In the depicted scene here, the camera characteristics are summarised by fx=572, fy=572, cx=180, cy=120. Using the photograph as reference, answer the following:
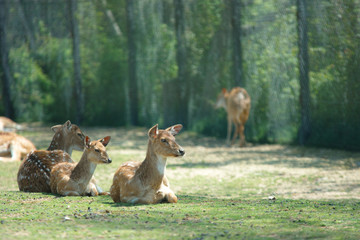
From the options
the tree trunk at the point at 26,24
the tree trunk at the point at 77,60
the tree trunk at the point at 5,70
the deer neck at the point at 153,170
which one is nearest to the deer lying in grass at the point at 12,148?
the deer neck at the point at 153,170

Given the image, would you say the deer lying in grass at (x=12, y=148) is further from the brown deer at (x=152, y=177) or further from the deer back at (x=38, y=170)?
the brown deer at (x=152, y=177)

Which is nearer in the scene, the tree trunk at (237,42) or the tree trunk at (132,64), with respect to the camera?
the tree trunk at (237,42)

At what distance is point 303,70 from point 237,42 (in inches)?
97.7

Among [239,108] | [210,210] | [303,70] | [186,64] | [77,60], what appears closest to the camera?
[210,210]

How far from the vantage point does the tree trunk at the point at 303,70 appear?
46.5ft

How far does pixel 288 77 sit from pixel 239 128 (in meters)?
1.85

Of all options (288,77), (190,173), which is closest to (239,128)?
(288,77)

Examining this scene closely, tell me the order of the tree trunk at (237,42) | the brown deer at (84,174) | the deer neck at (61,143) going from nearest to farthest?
the brown deer at (84,174) → the deer neck at (61,143) → the tree trunk at (237,42)

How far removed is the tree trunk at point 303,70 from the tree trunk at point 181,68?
444 centimetres

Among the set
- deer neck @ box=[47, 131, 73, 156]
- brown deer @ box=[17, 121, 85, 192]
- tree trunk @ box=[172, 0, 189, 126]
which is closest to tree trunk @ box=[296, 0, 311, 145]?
tree trunk @ box=[172, 0, 189, 126]

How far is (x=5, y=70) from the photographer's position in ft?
68.0

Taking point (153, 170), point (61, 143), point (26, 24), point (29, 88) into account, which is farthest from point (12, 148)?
point (26, 24)

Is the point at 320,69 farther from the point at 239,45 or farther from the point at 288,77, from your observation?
the point at 239,45

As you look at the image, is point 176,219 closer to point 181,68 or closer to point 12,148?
point 12,148
